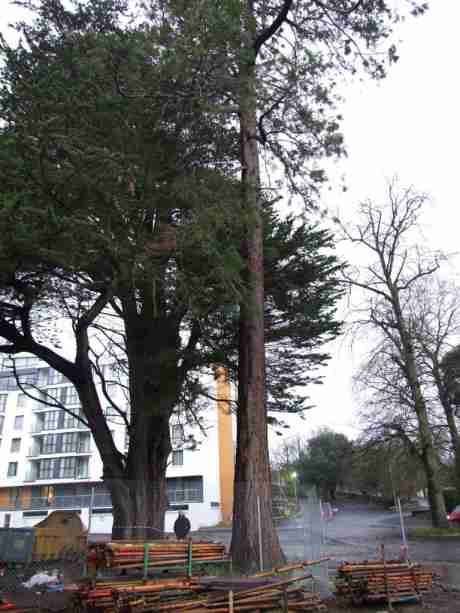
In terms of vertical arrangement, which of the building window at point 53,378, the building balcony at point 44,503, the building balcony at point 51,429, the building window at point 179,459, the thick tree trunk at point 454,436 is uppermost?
the building window at point 53,378

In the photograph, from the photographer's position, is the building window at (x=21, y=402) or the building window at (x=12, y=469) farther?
the building window at (x=21, y=402)

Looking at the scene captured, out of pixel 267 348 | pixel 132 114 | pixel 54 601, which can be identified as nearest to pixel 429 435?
pixel 267 348

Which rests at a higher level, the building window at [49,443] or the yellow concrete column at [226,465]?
the building window at [49,443]

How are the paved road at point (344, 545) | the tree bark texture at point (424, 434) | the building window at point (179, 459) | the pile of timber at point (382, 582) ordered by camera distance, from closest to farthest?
the pile of timber at point (382, 582)
the paved road at point (344, 545)
the tree bark texture at point (424, 434)
the building window at point (179, 459)

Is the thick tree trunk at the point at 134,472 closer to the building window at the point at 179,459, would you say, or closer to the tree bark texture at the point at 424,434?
the tree bark texture at the point at 424,434

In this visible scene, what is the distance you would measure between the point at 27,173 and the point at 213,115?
3.31m

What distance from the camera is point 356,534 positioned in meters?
→ 23.5

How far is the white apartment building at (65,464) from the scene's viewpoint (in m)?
40.5

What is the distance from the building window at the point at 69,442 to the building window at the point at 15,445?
544 centimetres

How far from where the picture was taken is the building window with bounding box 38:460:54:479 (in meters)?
48.5

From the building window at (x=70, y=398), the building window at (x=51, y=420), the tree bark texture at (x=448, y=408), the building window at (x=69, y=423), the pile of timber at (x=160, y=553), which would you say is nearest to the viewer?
the pile of timber at (x=160, y=553)

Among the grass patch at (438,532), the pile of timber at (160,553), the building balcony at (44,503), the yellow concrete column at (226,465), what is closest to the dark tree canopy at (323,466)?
the yellow concrete column at (226,465)

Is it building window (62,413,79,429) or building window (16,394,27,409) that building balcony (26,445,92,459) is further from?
building window (16,394,27,409)

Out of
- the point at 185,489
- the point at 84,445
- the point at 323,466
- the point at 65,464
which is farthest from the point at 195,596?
the point at 323,466
